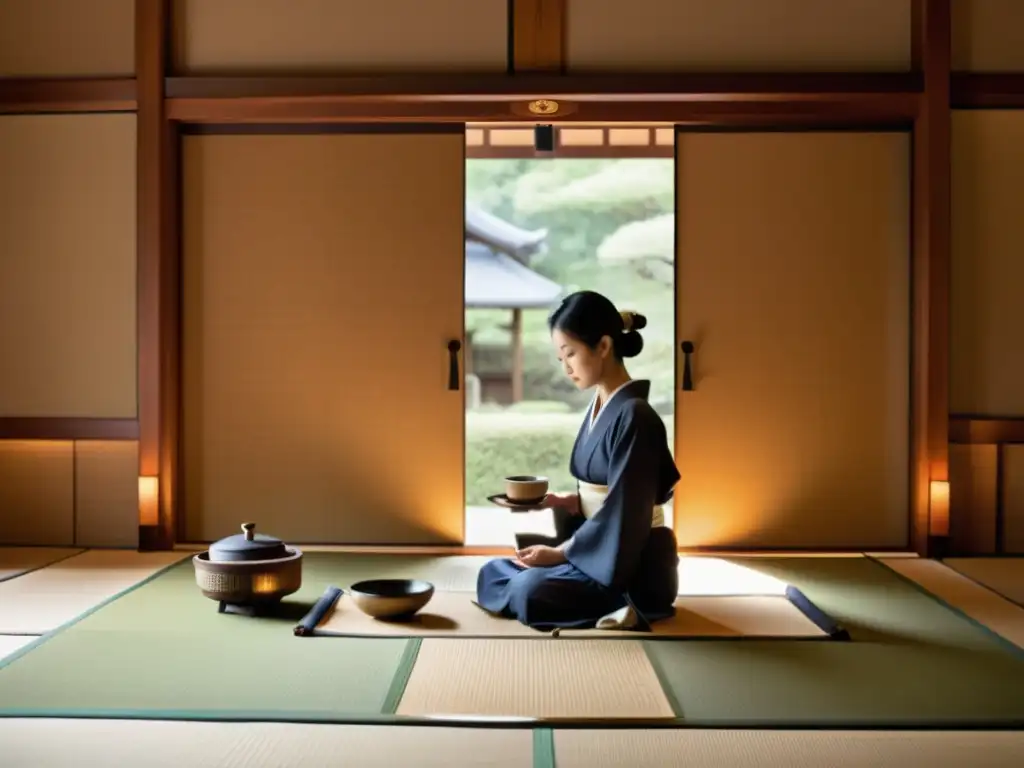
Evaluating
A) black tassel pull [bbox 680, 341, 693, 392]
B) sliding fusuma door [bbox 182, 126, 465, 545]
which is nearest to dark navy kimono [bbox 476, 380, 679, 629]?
black tassel pull [bbox 680, 341, 693, 392]


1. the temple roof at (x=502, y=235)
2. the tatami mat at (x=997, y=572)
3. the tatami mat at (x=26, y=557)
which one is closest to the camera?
the tatami mat at (x=997, y=572)

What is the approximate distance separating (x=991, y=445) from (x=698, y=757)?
3.00 m

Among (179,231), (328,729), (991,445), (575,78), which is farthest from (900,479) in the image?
(179,231)

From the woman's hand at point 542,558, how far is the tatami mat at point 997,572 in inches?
68.2

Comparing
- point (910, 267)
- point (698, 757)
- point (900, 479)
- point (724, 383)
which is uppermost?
point (910, 267)

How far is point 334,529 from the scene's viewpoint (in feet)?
15.2

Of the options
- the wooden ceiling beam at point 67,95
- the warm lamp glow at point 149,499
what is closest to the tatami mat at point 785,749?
Result: the warm lamp glow at point 149,499

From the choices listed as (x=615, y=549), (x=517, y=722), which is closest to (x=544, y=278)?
(x=615, y=549)

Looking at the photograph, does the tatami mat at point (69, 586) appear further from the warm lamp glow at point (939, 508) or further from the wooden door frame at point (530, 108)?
the warm lamp glow at point (939, 508)

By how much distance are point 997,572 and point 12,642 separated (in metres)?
3.66

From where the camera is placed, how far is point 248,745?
2.18 metres

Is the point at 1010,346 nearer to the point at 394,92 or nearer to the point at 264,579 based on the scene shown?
the point at 394,92

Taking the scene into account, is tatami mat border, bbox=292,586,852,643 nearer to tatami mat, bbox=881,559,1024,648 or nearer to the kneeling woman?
the kneeling woman

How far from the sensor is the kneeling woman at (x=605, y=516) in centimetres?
308
